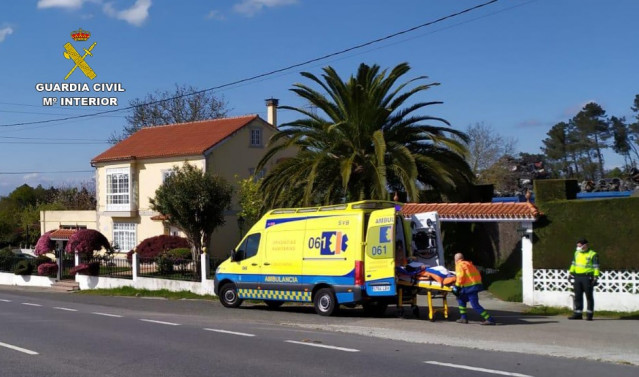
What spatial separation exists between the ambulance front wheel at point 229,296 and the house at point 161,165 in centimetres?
1834

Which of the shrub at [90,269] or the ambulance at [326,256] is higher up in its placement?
the ambulance at [326,256]

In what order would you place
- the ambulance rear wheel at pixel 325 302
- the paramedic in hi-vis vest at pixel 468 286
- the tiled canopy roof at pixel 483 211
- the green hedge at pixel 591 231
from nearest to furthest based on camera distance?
1. the paramedic in hi-vis vest at pixel 468 286
2. the ambulance rear wheel at pixel 325 302
3. the green hedge at pixel 591 231
4. the tiled canopy roof at pixel 483 211

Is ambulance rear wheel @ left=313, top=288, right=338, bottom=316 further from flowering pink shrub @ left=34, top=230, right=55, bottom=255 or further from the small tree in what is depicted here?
flowering pink shrub @ left=34, top=230, right=55, bottom=255

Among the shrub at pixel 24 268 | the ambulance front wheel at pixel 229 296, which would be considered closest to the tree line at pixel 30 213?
the shrub at pixel 24 268

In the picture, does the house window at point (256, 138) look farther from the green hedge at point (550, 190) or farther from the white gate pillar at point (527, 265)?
the white gate pillar at point (527, 265)

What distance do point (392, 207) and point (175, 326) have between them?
5.37 m

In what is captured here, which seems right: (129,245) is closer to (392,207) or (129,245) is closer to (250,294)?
(250,294)

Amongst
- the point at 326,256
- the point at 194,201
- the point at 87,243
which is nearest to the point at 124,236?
the point at 87,243

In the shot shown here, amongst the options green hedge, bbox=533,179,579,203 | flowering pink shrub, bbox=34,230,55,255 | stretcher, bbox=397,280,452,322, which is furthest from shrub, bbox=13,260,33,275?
green hedge, bbox=533,179,579,203

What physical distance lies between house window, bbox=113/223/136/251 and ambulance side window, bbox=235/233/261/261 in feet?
79.2

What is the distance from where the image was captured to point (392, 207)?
51.3 feet

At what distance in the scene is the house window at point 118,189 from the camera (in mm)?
40562

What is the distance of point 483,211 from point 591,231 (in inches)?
126

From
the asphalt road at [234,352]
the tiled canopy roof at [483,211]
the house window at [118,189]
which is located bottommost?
the asphalt road at [234,352]
